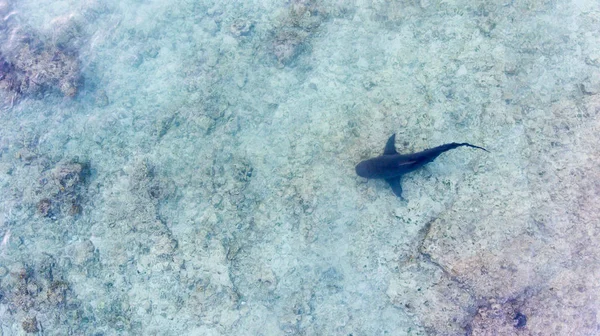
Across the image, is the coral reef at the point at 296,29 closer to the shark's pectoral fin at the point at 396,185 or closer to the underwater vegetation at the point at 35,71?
the shark's pectoral fin at the point at 396,185

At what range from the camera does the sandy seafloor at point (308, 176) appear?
4.53 metres

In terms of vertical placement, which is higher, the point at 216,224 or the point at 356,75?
the point at 356,75

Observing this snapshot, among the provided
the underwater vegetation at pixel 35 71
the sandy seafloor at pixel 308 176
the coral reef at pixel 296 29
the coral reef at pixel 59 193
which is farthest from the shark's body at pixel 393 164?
the underwater vegetation at pixel 35 71

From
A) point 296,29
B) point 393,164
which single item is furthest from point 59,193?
point 393,164

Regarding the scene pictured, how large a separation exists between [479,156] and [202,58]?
16.1 feet

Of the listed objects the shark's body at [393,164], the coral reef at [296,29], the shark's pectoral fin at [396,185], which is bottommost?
the shark's pectoral fin at [396,185]

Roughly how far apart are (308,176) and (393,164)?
137cm

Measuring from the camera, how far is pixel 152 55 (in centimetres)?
646

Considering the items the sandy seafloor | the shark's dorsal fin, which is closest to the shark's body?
the shark's dorsal fin

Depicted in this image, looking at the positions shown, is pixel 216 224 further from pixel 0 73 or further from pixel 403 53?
pixel 0 73

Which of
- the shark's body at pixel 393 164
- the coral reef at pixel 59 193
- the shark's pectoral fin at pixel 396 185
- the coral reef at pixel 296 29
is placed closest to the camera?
the shark's body at pixel 393 164

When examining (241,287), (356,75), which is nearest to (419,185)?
(356,75)

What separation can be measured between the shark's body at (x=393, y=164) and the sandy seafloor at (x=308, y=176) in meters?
0.22

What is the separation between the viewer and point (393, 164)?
473 cm
